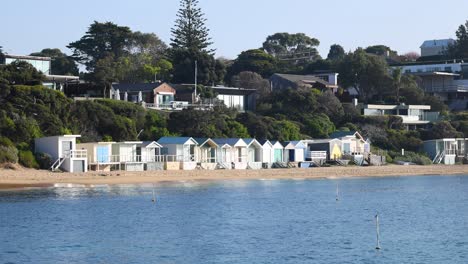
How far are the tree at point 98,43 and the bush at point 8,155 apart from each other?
50.8 metres

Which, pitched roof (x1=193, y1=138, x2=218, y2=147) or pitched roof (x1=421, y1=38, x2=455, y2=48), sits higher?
pitched roof (x1=421, y1=38, x2=455, y2=48)

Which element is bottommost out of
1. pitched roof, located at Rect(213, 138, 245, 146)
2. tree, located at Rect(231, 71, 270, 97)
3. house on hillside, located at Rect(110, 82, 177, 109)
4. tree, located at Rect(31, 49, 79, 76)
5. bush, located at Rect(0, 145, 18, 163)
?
bush, located at Rect(0, 145, 18, 163)

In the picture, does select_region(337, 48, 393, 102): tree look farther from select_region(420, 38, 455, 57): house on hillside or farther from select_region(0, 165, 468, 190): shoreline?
select_region(420, 38, 455, 57): house on hillside

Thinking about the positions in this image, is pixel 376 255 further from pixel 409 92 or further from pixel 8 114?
pixel 409 92

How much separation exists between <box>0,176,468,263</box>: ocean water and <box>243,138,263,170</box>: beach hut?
11.0 meters

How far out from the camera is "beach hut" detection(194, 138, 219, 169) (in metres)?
67.2

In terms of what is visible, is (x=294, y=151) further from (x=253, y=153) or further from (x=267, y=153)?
(x=253, y=153)

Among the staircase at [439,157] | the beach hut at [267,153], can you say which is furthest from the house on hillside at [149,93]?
the staircase at [439,157]

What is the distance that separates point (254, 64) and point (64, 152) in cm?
6155

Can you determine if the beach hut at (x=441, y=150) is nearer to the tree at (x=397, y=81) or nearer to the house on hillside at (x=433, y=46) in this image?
the tree at (x=397, y=81)

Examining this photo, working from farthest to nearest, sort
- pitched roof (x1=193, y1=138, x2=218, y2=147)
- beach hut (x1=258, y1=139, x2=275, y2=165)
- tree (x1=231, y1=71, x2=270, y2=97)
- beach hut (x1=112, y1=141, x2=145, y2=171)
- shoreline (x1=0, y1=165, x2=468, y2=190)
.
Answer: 1. tree (x1=231, y1=71, x2=270, y2=97)
2. beach hut (x1=258, y1=139, x2=275, y2=165)
3. pitched roof (x1=193, y1=138, x2=218, y2=147)
4. beach hut (x1=112, y1=141, x2=145, y2=171)
5. shoreline (x1=0, y1=165, x2=468, y2=190)

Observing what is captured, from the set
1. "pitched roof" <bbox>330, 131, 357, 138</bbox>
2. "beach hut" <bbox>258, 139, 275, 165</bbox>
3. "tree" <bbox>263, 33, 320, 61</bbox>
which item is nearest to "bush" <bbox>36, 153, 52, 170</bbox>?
"beach hut" <bbox>258, 139, 275, 165</bbox>

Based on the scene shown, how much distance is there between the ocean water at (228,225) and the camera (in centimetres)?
2991

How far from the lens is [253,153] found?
7200cm
